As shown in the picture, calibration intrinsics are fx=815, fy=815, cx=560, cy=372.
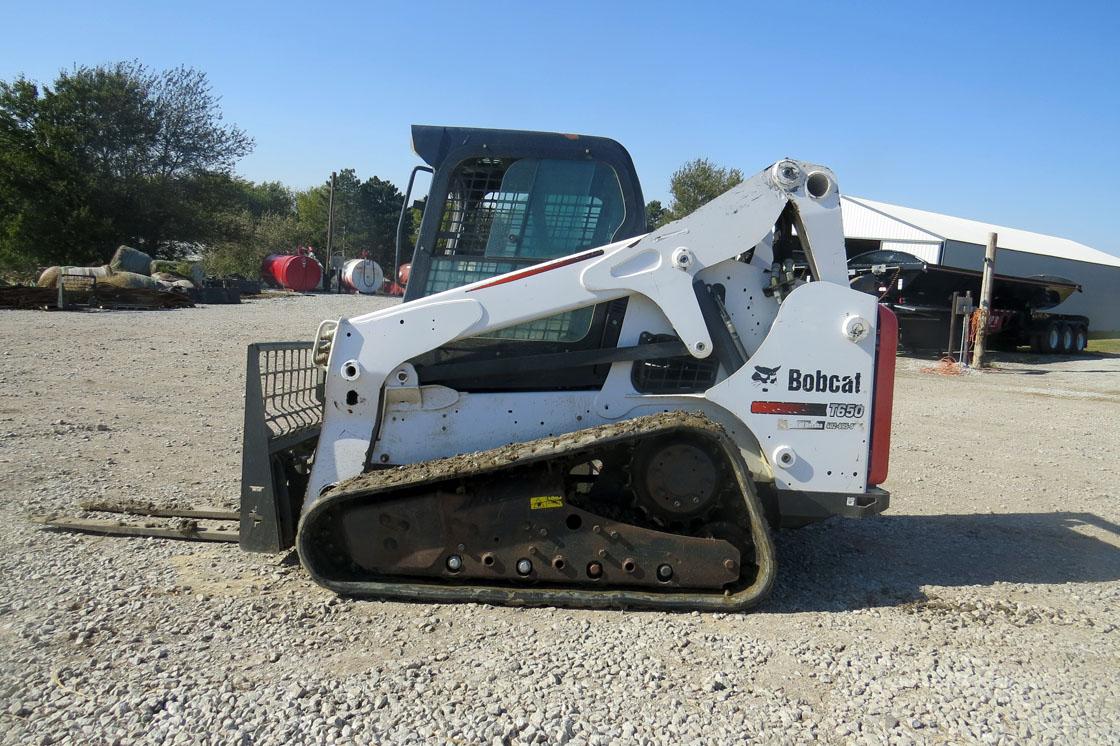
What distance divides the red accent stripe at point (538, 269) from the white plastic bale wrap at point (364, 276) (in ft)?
110

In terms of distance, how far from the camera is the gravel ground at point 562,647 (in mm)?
3121

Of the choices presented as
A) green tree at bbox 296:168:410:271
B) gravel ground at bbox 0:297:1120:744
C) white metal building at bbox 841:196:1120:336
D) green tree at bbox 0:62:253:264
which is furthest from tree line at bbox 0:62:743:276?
gravel ground at bbox 0:297:1120:744

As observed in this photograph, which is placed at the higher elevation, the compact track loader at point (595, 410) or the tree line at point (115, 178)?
the tree line at point (115, 178)

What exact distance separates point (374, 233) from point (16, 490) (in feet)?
181

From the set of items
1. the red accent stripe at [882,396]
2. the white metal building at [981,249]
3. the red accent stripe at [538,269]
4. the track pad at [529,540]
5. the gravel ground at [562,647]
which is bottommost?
the gravel ground at [562,647]

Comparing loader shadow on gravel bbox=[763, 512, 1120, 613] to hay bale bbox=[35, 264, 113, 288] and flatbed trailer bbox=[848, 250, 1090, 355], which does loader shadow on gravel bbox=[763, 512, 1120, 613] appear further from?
hay bale bbox=[35, 264, 113, 288]

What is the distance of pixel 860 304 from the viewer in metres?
4.36

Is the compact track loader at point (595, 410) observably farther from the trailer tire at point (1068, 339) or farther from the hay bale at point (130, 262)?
the hay bale at point (130, 262)

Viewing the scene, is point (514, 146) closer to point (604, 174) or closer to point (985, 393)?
point (604, 174)

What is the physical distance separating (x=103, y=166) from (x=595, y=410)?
35087 millimetres

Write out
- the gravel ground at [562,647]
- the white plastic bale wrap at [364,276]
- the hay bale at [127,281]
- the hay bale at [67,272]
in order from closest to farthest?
the gravel ground at [562,647], the hay bale at [67,272], the hay bale at [127,281], the white plastic bale wrap at [364,276]

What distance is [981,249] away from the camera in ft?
101

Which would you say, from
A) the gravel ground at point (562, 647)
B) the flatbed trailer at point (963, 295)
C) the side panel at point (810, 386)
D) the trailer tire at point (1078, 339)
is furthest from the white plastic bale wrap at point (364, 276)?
the side panel at point (810, 386)

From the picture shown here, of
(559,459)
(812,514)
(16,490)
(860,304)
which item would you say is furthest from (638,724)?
(16,490)
